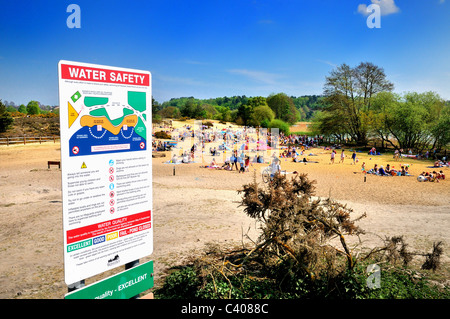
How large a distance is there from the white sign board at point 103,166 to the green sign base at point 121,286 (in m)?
0.20

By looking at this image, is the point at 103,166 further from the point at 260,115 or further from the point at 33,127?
the point at 260,115

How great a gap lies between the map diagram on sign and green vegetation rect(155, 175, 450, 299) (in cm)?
331

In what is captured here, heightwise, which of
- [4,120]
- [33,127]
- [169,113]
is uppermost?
[169,113]

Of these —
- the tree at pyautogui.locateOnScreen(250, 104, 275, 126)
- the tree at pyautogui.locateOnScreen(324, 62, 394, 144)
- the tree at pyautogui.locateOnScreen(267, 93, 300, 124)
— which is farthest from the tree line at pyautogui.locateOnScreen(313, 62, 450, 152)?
the tree at pyautogui.locateOnScreen(267, 93, 300, 124)

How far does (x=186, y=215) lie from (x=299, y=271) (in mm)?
7581

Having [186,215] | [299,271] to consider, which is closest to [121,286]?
[299,271]

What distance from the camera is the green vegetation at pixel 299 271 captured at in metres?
6.13

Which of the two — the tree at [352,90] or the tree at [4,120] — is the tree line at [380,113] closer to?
the tree at [352,90]

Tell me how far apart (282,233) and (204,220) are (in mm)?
6660

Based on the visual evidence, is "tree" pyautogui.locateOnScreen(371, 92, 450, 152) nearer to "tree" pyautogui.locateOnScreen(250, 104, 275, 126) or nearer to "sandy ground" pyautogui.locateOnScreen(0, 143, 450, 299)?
"sandy ground" pyautogui.locateOnScreen(0, 143, 450, 299)

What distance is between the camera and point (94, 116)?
3.67m

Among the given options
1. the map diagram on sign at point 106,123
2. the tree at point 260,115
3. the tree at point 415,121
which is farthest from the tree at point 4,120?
the tree at point 415,121

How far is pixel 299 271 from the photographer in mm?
6742

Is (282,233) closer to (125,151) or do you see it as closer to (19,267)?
(125,151)
